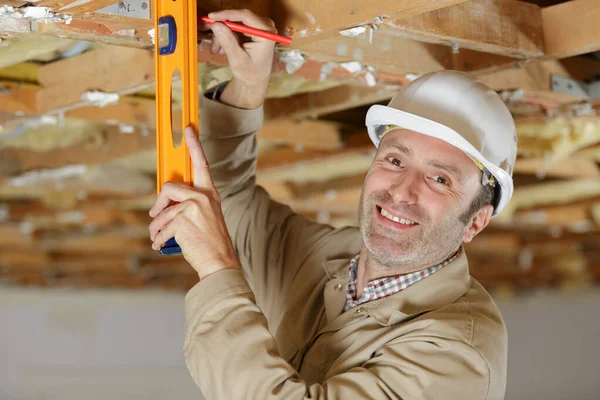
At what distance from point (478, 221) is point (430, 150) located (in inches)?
10.7

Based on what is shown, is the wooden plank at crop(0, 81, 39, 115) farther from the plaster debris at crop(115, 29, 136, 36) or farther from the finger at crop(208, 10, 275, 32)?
the finger at crop(208, 10, 275, 32)

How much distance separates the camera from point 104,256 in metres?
6.45

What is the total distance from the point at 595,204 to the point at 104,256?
12.3 ft

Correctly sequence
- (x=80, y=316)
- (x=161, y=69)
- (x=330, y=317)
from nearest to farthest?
(x=161, y=69) < (x=330, y=317) < (x=80, y=316)

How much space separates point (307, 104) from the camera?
2.76m

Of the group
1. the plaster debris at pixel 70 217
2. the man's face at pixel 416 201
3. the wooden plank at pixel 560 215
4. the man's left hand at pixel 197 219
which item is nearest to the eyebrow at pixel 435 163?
the man's face at pixel 416 201

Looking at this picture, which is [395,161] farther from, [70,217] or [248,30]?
[70,217]

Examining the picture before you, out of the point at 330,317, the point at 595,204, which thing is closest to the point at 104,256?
the point at 595,204

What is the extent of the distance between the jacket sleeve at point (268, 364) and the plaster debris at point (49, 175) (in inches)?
82.4

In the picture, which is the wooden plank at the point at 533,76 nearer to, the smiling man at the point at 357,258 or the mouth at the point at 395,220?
the smiling man at the point at 357,258

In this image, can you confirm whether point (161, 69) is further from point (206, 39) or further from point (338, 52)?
point (338, 52)

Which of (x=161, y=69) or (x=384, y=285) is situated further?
(x=384, y=285)

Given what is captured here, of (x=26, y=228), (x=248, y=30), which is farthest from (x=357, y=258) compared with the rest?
(x=26, y=228)

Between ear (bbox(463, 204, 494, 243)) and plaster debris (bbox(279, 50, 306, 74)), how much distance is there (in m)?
0.59
